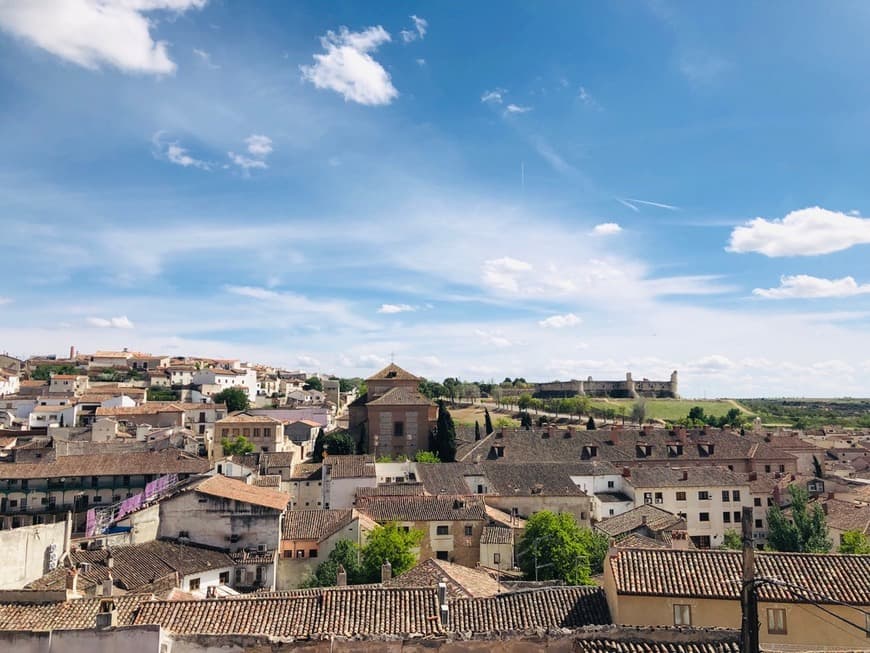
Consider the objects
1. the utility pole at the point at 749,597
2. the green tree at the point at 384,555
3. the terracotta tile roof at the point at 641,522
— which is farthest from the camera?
the terracotta tile roof at the point at 641,522

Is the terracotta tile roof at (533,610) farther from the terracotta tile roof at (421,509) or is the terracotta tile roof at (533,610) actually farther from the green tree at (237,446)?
the green tree at (237,446)

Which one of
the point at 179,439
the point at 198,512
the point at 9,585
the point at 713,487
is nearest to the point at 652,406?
the point at 713,487

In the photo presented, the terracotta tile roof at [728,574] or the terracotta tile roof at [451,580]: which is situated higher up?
the terracotta tile roof at [728,574]

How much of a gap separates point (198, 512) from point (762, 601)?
28.3 m

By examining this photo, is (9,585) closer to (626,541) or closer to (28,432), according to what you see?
(626,541)

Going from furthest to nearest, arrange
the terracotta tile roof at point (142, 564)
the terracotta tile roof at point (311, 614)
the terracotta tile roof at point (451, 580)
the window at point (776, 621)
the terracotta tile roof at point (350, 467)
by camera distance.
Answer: the terracotta tile roof at point (350, 467)
the terracotta tile roof at point (142, 564)
the terracotta tile roof at point (451, 580)
the terracotta tile roof at point (311, 614)
the window at point (776, 621)

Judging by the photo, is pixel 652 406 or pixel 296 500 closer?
pixel 296 500

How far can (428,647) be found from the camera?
579 inches

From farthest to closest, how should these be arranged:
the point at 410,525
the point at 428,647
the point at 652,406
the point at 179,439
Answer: the point at 652,406
the point at 179,439
the point at 410,525
the point at 428,647

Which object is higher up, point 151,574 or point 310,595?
point 310,595

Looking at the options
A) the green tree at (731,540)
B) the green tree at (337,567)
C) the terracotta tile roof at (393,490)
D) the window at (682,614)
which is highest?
the window at (682,614)

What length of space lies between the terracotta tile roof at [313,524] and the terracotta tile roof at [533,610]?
19160 millimetres

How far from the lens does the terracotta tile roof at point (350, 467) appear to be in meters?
50.8

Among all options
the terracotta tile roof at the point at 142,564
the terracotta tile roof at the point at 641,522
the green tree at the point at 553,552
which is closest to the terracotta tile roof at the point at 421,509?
the green tree at the point at 553,552
